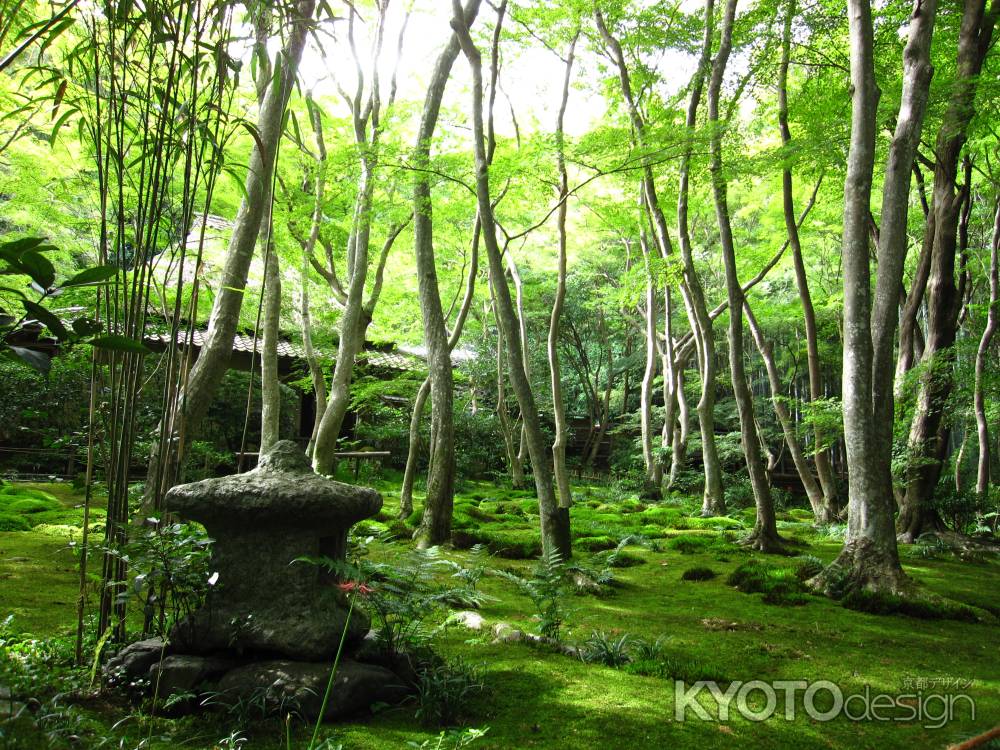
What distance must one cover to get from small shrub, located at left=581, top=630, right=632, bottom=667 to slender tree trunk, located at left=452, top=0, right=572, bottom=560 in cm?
192

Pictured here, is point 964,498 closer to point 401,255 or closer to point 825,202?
point 825,202

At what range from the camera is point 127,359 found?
2449 millimetres

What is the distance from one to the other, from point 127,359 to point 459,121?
8978mm

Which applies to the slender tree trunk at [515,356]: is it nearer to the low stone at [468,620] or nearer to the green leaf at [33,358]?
the low stone at [468,620]

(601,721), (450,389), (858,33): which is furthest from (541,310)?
(601,721)

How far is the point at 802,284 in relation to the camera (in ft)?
29.0

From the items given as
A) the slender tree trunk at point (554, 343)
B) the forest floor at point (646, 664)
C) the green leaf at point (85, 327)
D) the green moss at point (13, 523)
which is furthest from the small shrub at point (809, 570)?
the green moss at point (13, 523)

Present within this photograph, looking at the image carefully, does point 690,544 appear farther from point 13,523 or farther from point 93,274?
point 93,274

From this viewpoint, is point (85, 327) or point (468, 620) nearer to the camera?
point (85, 327)

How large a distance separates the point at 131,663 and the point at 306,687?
722 millimetres

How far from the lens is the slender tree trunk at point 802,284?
8.52 metres

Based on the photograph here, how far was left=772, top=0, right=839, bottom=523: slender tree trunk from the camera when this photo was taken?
8523 mm

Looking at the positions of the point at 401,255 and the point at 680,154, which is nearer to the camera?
the point at 680,154

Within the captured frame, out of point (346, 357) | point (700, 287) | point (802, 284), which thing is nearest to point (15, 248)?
point (346, 357)
